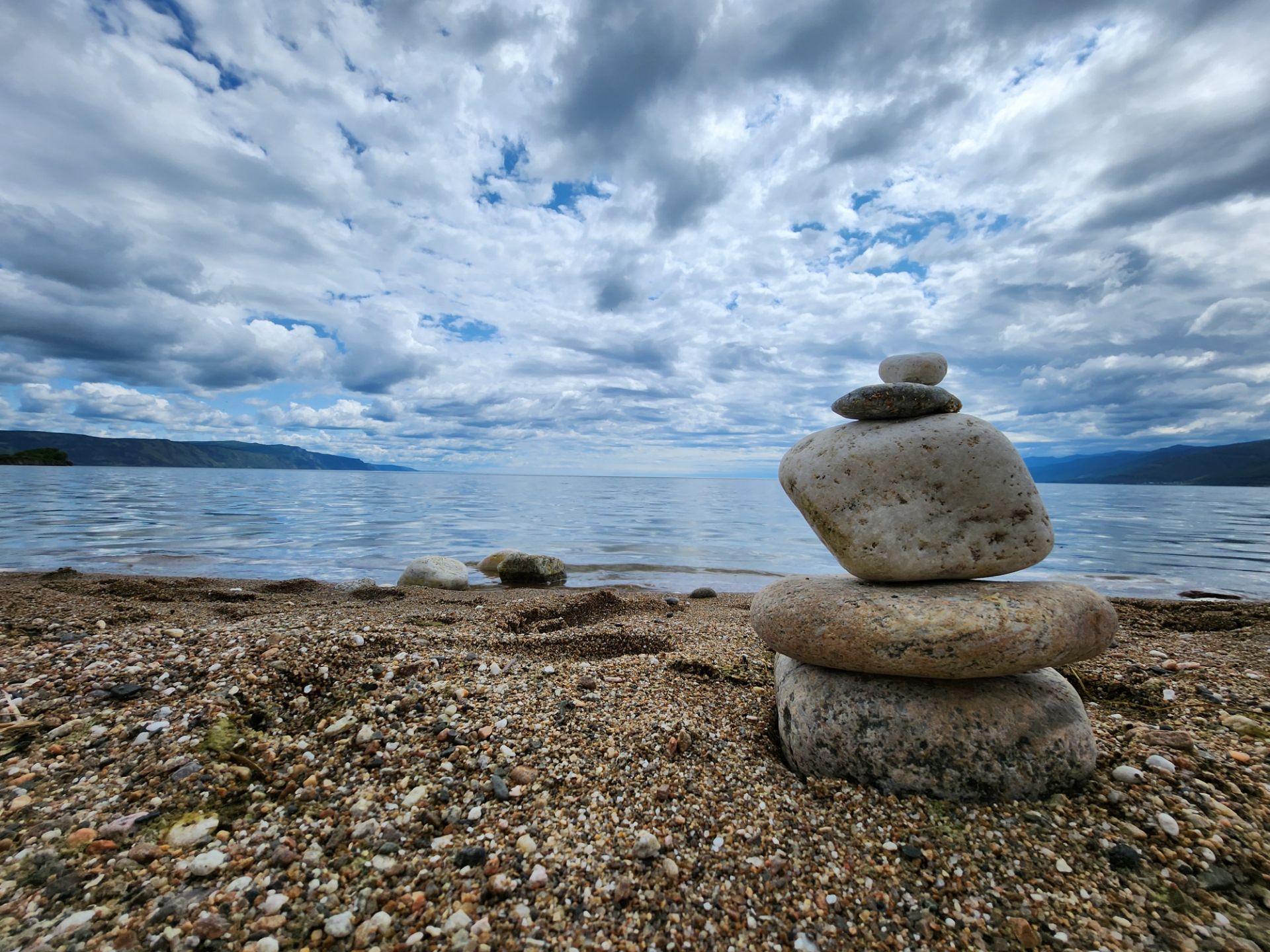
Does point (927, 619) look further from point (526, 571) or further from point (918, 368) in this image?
point (526, 571)

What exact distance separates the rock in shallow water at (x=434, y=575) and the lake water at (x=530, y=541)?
103 centimetres

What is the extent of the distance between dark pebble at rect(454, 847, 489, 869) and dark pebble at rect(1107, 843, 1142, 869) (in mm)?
3274

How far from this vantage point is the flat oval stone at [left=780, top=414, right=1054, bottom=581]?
4.01 meters

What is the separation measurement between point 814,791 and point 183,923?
3311 millimetres

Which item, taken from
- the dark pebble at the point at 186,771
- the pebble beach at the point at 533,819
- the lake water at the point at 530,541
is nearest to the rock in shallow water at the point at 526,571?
the lake water at the point at 530,541

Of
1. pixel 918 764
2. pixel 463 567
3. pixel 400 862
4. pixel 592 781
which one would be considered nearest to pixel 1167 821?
pixel 918 764

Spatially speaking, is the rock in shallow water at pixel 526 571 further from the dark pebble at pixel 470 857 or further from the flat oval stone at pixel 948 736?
the dark pebble at pixel 470 857

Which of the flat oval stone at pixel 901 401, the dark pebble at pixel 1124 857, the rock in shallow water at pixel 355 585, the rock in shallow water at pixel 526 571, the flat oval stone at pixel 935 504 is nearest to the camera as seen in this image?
the dark pebble at pixel 1124 857

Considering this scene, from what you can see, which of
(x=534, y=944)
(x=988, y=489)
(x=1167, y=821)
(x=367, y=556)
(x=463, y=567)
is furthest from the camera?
(x=367, y=556)

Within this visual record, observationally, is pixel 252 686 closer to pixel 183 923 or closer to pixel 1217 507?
pixel 183 923

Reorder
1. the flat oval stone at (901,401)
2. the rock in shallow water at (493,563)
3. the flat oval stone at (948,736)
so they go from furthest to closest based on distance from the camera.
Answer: the rock in shallow water at (493,563) < the flat oval stone at (901,401) < the flat oval stone at (948,736)

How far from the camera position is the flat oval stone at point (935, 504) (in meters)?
4.01

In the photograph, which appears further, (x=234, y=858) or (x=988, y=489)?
(x=988, y=489)

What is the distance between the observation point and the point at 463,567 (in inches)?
590
